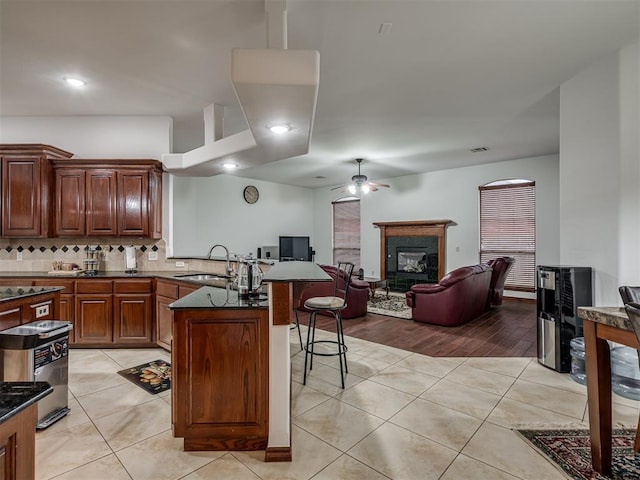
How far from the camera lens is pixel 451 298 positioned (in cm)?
459

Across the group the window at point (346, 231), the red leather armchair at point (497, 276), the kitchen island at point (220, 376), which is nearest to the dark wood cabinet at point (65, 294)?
the kitchen island at point (220, 376)

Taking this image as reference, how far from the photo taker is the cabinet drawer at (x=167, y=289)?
11.2 feet

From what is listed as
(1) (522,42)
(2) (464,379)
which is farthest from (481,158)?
(2) (464,379)

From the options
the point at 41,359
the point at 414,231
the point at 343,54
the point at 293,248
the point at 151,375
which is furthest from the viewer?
the point at 293,248

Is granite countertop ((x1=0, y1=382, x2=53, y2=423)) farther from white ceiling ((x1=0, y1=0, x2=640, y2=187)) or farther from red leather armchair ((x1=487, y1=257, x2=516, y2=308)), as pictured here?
red leather armchair ((x1=487, y1=257, x2=516, y2=308))

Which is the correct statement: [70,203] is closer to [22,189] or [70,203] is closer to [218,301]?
[22,189]

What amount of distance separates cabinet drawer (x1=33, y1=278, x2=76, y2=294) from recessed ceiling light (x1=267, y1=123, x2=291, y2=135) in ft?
9.53

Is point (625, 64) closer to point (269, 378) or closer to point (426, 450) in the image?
point (426, 450)

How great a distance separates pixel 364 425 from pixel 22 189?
4.44 meters

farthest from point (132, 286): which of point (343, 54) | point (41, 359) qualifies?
point (343, 54)

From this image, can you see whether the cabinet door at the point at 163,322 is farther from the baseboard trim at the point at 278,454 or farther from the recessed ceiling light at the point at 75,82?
the recessed ceiling light at the point at 75,82

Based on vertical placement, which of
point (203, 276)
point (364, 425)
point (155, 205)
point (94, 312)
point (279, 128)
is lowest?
point (364, 425)

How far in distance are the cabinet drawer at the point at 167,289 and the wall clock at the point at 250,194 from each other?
4.55 metres

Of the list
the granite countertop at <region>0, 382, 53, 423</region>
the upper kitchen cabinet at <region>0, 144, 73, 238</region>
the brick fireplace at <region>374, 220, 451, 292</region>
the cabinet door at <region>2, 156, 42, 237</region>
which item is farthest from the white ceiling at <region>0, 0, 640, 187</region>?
the brick fireplace at <region>374, 220, 451, 292</region>
